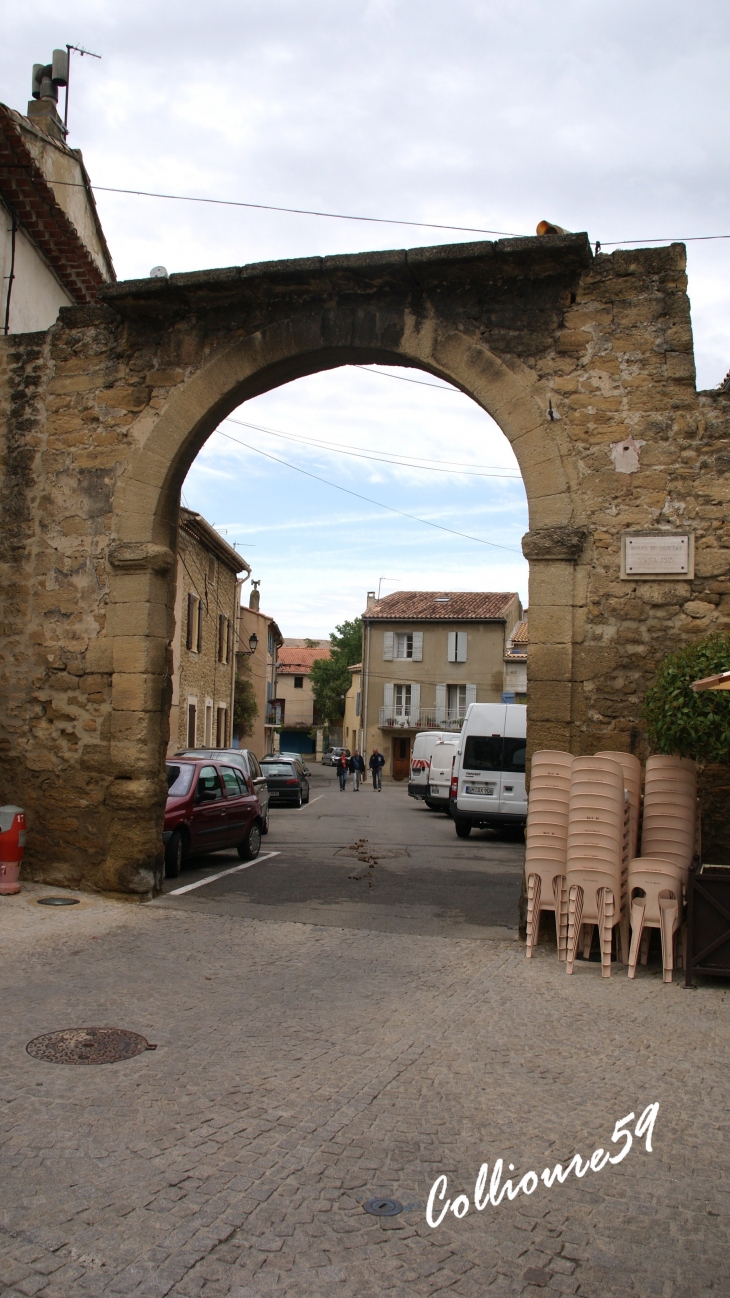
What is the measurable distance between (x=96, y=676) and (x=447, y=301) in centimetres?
424

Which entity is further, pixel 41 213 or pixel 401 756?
pixel 401 756

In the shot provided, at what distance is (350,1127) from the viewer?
140 inches

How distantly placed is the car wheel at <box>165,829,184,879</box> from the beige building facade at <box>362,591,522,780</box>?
35.5 meters

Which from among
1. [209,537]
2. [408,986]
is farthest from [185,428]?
[209,537]

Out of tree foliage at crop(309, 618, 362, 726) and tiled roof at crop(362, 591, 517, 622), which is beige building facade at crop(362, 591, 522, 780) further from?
tree foliage at crop(309, 618, 362, 726)

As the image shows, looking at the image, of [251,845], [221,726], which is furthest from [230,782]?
[221,726]

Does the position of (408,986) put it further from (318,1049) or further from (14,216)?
(14,216)

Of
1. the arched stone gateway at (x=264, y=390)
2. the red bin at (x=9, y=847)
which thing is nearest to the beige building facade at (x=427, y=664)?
the arched stone gateway at (x=264, y=390)

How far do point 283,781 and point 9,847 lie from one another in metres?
17.0

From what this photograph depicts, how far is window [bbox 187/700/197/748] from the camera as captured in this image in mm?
24405

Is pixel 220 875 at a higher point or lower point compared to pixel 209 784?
lower

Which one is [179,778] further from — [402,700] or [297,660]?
[297,660]

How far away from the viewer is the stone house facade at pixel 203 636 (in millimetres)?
22922

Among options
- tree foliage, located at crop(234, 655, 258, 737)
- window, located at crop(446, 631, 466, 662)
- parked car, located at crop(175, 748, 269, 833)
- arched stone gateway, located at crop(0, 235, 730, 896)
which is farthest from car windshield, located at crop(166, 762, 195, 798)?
window, located at crop(446, 631, 466, 662)
